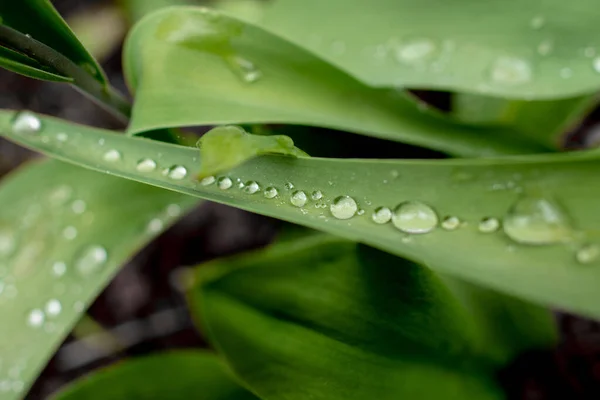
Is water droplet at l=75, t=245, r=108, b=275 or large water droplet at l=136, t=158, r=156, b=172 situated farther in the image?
water droplet at l=75, t=245, r=108, b=275

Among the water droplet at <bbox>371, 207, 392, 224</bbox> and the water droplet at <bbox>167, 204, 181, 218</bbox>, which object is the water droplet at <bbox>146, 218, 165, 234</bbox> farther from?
the water droplet at <bbox>371, 207, 392, 224</bbox>

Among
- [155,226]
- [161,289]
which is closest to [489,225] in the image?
[155,226]

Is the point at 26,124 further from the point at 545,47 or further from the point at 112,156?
the point at 545,47

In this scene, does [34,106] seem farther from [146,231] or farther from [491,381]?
[491,381]

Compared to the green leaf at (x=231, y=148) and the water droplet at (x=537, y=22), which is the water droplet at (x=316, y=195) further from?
the water droplet at (x=537, y=22)

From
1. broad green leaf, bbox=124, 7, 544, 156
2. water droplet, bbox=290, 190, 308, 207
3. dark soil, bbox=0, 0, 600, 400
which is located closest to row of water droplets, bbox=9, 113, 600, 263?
water droplet, bbox=290, 190, 308, 207

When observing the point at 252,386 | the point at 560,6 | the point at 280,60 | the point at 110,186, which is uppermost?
the point at 560,6

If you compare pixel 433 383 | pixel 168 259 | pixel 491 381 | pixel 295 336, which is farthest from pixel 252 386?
pixel 168 259
